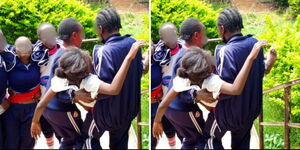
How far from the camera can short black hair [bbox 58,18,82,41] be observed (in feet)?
11.0

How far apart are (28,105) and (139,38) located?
0.73 metres

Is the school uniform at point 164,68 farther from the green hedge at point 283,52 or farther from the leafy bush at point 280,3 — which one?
the leafy bush at point 280,3

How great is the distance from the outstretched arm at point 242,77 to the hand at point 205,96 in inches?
2.6

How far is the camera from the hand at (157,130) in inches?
132

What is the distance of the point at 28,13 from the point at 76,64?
1.45ft

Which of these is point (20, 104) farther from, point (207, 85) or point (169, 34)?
point (207, 85)

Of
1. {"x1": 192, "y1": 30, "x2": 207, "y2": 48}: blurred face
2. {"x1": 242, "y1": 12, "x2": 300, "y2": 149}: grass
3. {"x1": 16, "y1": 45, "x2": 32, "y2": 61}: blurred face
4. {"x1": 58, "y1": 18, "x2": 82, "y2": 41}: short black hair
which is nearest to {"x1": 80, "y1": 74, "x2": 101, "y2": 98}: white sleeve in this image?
{"x1": 58, "y1": 18, "x2": 82, "y2": 41}: short black hair

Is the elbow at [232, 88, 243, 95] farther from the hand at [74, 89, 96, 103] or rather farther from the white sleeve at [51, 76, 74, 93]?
the white sleeve at [51, 76, 74, 93]

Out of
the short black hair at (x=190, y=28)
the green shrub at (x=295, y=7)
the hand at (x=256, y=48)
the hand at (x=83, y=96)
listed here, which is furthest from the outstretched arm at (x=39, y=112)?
the green shrub at (x=295, y=7)

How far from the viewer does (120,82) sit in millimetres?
3332

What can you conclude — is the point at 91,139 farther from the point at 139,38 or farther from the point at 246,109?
the point at 246,109

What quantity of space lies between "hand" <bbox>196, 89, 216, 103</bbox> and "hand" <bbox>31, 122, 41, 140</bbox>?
0.91 metres

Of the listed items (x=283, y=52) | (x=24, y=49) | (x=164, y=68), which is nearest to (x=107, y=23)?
(x=164, y=68)

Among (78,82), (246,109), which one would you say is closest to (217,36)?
(246,109)
